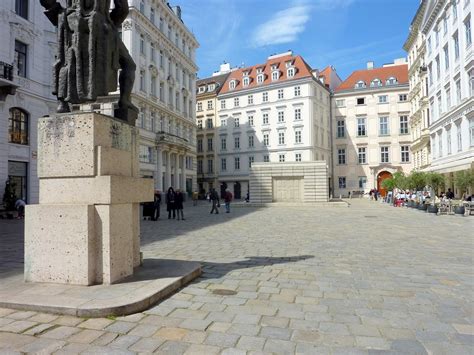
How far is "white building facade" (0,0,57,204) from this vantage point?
71.3 feet

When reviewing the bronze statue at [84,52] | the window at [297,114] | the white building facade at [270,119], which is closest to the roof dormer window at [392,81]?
the white building facade at [270,119]

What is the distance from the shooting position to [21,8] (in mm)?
23844

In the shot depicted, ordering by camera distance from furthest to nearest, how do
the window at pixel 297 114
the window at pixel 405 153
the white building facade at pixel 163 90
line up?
the window at pixel 405 153 → the window at pixel 297 114 → the white building facade at pixel 163 90

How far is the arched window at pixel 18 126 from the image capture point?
22547 mm

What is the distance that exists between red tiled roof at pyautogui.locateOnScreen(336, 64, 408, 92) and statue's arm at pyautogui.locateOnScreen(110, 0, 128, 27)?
60.1m

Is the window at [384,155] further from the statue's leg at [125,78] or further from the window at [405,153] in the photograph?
the statue's leg at [125,78]

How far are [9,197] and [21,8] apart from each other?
42.3 ft

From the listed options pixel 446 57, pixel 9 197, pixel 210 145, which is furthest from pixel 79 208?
pixel 210 145

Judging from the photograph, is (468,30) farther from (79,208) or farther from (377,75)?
(377,75)

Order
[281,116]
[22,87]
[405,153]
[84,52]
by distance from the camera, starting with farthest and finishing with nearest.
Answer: [281,116] → [405,153] → [22,87] → [84,52]

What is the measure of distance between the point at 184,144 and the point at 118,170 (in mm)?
41575

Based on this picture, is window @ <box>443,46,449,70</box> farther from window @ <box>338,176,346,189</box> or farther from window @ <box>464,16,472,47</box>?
window @ <box>338,176,346,189</box>

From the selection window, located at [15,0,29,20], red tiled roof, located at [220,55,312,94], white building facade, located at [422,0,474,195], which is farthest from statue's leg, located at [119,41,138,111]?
red tiled roof, located at [220,55,312,94]

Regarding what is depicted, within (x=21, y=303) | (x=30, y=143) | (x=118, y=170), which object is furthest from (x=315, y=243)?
(x=30, y=143)
